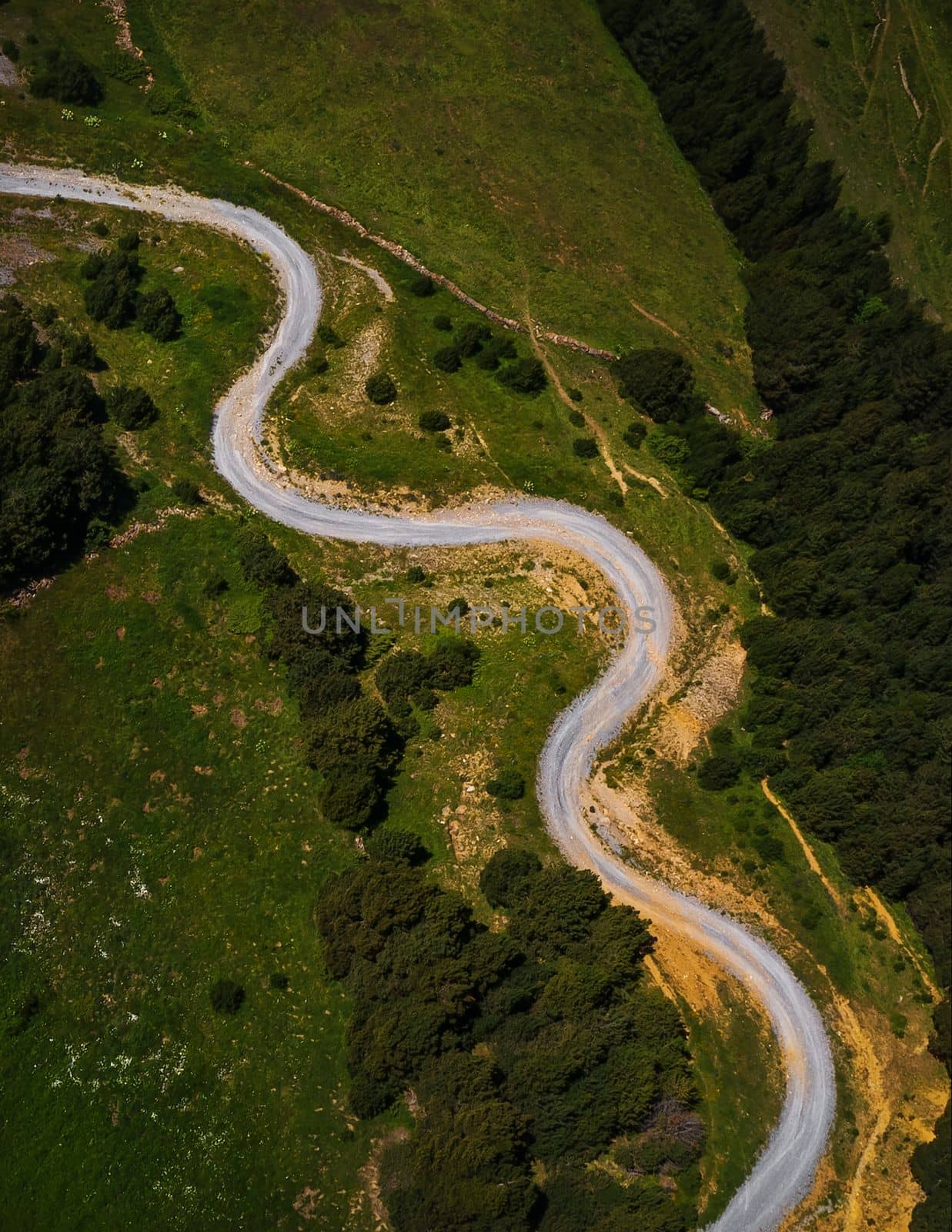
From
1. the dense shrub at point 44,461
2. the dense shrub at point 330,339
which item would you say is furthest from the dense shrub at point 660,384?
the dense shrub at point 44,461

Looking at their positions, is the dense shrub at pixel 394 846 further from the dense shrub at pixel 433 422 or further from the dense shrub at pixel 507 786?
the dense shrub at pixel 433 422

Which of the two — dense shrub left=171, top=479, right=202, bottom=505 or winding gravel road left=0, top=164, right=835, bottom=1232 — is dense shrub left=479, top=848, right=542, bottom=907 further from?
dense shrub left=171, top=479, right=202, bottom=505

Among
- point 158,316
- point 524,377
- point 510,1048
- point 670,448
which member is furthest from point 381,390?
point 510,1048

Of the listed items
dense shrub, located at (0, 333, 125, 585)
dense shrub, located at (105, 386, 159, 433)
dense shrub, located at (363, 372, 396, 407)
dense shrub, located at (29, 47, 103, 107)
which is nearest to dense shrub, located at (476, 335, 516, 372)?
dense shrub, located at (363, 372, 396, 407)

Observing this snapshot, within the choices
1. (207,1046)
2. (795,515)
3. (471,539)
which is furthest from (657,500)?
(207,1046)

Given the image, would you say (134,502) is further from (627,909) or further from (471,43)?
(471,43)
